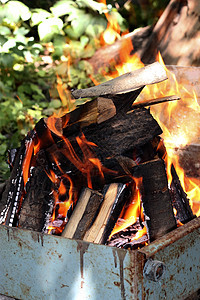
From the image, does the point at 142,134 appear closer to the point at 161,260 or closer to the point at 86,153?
the point at 86,153

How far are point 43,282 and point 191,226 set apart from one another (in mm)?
675

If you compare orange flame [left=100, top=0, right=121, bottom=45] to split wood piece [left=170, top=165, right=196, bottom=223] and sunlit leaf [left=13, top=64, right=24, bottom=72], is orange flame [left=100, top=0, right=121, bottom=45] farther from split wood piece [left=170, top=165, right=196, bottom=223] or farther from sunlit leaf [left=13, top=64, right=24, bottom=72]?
split wood piece [left=170, top=165, right=196, bottom=223]

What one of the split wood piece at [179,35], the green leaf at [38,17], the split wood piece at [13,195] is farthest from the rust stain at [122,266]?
the green leaf at [38,17]

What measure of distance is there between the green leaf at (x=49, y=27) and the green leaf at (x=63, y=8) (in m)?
0.09

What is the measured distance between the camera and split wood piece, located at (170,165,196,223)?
2033 millimetres

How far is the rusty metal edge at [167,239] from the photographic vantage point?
4.79 feet

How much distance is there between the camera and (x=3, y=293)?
6.01ft

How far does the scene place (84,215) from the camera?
1.86m

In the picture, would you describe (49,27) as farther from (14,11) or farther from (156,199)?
(156,199)

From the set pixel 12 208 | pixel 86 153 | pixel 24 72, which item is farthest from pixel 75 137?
pixel 24 72

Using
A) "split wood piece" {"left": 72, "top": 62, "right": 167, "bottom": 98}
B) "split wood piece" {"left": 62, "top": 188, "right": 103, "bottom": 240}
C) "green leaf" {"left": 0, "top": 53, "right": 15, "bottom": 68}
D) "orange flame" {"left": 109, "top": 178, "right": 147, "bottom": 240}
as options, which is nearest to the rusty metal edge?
"orange flame" {"left": 109, "top": 178, "right": 147, "bottom": 240}

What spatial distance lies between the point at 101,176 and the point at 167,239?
54 cm

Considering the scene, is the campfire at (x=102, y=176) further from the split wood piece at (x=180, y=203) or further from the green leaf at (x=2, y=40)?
the green leaf at (x=2, y=40)

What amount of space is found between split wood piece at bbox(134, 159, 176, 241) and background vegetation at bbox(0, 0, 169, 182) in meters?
2.47
